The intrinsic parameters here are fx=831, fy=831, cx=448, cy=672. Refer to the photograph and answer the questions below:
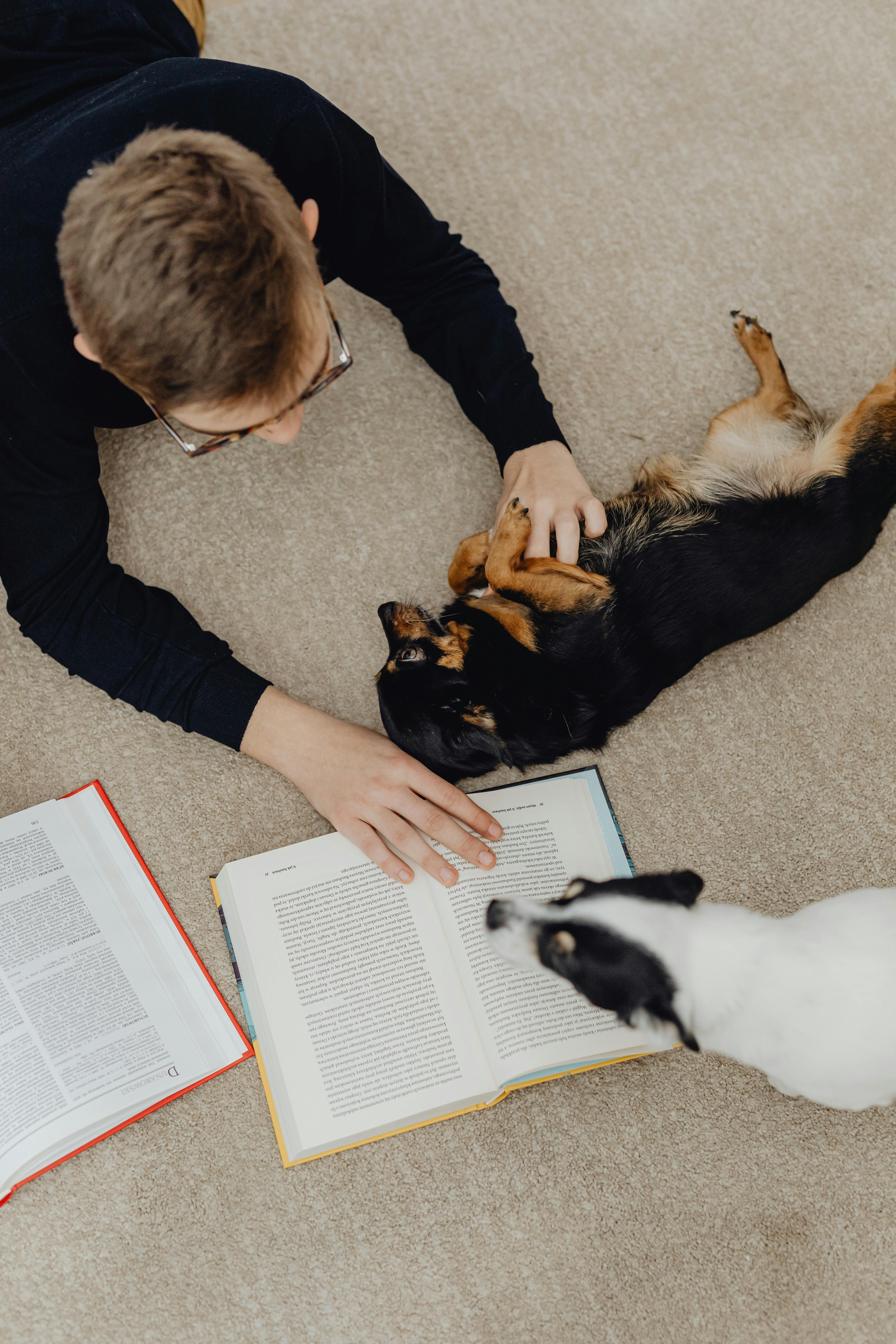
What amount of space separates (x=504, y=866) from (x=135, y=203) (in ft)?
3.53

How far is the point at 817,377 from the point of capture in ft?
5.77

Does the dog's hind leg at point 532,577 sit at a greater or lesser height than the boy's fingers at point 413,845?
greater

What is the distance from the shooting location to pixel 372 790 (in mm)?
1371

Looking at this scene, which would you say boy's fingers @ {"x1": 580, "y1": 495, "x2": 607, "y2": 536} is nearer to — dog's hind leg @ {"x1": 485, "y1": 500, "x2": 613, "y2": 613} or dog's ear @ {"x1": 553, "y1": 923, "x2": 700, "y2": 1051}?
dog's hind leg @ {"x1": 485, "y1": 500, "x2": 613, "y2": 613}

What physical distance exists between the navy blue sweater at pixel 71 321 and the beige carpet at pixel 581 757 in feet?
0.67

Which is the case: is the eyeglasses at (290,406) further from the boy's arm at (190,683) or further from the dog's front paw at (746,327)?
the dog's front paw at (746,327)

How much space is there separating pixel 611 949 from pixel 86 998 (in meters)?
0.87

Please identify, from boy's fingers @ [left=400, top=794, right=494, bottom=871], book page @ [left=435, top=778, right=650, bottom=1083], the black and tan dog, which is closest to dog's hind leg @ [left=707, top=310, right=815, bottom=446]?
the black and tan dog

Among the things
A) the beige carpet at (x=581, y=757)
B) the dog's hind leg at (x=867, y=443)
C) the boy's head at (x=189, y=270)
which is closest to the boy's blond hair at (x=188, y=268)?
the boy's head at (x=189, y=270)

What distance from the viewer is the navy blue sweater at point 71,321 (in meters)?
1.06

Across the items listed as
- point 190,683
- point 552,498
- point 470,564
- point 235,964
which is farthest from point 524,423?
point 235,964

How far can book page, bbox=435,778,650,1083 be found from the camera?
134cm

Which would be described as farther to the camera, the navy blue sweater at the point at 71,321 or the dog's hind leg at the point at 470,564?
the dog's hind leg at the point at 470,564

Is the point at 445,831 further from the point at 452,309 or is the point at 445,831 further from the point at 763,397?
the point at 763,397
